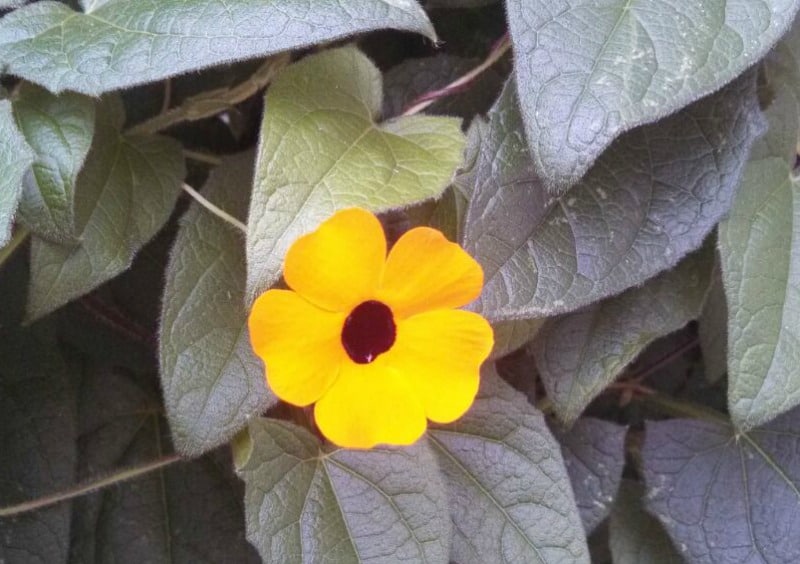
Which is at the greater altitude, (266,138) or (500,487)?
(266,138)

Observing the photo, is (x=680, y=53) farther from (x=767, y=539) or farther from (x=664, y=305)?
(x=767, y=539)

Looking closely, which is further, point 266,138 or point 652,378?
point 652,378

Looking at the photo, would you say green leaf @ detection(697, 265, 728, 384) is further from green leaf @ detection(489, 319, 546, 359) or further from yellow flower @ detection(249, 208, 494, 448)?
yellow flower @ detection(249, 208, 494, 448)

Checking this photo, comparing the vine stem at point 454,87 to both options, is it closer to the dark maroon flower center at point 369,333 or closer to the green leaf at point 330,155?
the green leaf at point 330,155

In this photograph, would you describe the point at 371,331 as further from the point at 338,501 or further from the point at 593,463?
the point at 593,463

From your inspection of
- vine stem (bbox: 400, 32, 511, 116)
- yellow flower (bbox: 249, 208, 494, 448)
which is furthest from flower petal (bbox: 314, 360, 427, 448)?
vine stem (bbox: 400, 32, 511, 116)

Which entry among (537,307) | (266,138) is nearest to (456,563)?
(537,307)

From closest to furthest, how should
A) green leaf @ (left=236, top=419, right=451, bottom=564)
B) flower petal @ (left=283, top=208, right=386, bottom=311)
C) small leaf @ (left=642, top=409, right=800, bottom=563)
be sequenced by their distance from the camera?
1. flower petal @ (left=283, top=208, right=386, bottom=311)
2. green leaf @ (left=236, top=419, right=451, bottom=564)
3. small leaf @ (left=642, top=409, right=800, bottom=563)

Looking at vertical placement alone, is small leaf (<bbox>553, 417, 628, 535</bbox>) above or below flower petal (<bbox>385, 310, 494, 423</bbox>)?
below
